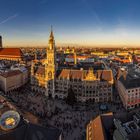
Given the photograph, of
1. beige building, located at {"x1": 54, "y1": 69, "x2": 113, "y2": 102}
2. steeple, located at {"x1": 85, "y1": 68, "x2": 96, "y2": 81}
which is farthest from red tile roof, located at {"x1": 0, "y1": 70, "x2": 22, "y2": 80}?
steeple, located at {"x1": 85, "y1": 68, "x2": 96, "y2": 81}

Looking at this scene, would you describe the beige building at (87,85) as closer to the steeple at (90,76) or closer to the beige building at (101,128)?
the steeple at (90,76)

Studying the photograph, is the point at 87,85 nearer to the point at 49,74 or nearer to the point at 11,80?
the point at 49,74

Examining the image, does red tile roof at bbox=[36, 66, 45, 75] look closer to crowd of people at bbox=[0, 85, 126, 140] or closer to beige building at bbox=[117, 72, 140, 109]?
crowd of people at bbox=[0, 85, 126, 140]

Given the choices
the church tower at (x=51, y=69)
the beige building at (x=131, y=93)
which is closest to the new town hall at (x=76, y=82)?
the church tower at (x=51, y=69)

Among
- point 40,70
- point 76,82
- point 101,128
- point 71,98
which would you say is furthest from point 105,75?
point 101,128

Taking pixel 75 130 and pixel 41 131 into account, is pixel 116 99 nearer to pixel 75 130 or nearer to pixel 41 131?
pixel 75 130
